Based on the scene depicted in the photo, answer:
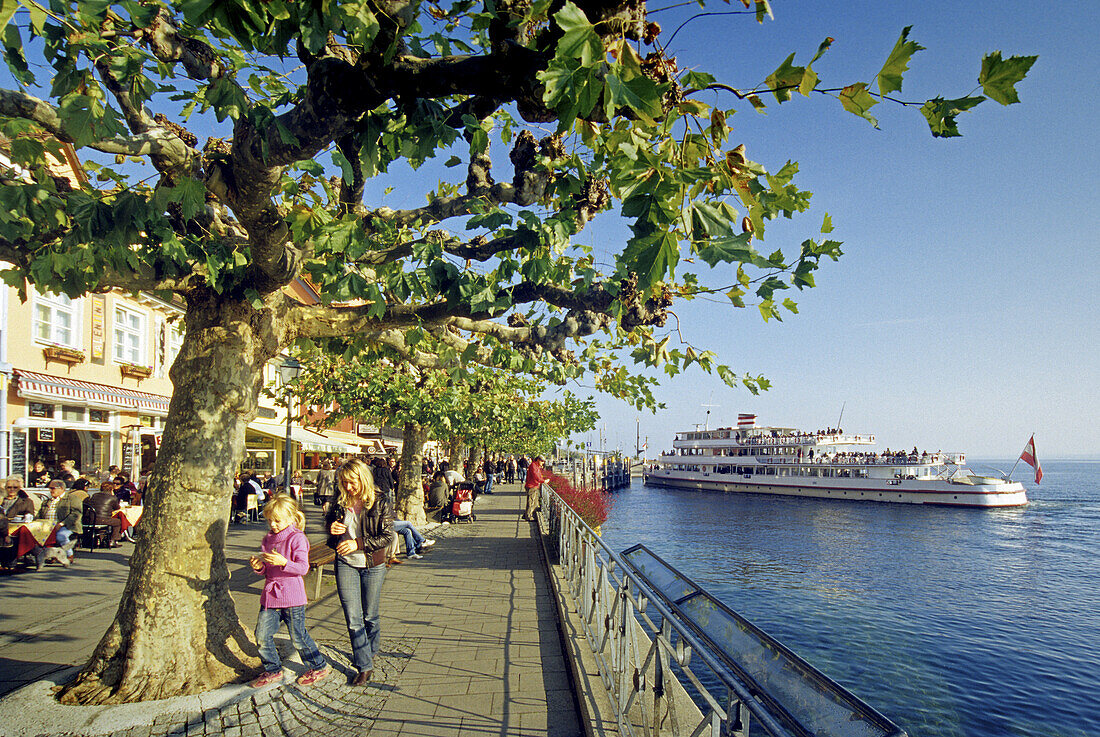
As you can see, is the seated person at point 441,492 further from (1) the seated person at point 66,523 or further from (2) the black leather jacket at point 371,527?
(2) the black leather jacket at point 371,527

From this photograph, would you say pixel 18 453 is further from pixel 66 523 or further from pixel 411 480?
pixel 411 480

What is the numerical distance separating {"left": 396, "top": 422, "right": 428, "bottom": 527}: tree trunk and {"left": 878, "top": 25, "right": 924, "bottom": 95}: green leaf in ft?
43.5

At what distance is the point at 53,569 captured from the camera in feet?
32.3

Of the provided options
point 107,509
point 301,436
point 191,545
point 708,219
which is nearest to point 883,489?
point 301,436

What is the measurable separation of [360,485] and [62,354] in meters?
15.6

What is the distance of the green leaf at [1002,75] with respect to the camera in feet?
7.66

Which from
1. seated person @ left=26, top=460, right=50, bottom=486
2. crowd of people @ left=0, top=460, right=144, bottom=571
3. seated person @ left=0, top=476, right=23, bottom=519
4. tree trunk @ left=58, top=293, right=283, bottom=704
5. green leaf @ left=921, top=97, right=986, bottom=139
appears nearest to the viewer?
green leaf @ left=921, top=97, right=986, bottom=139

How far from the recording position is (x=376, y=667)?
541 centimetres

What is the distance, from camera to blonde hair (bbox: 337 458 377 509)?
5.34 m

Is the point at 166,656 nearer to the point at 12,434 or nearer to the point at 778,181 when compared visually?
the point at 778,181

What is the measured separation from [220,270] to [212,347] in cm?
63

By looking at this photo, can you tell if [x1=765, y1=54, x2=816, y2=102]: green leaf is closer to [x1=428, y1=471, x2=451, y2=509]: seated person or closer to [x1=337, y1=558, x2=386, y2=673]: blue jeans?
[x1=337, y1=558, x2=386, y2=673]: blue jeans

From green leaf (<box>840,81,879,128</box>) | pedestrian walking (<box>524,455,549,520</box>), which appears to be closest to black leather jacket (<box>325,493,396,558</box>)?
green leaf (<box>840,81,879,128</box>)

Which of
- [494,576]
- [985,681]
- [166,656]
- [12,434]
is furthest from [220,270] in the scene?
[985,681]
